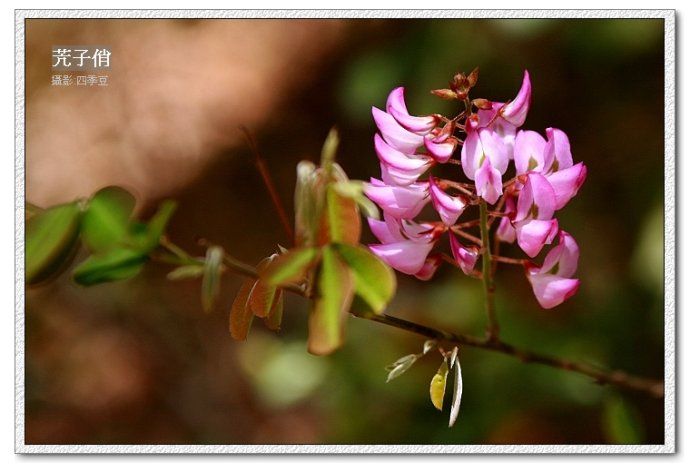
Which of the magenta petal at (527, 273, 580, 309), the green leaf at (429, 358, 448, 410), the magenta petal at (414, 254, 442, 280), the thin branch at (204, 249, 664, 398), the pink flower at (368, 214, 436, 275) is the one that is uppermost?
the pink flower at (368, 214, 436, 275)

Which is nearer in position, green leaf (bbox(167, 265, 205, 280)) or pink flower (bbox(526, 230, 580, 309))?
green leaf (bbox(167, 265, 205, 280))

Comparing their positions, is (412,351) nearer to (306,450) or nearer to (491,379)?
(491,379)

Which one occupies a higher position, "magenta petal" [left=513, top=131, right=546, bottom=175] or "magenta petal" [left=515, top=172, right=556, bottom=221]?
"magenta petal" [left=513, top=131, right=546, bottom=175]

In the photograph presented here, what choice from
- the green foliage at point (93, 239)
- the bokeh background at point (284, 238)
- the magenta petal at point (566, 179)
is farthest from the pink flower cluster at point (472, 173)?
the bokeh background at point (284, 238)

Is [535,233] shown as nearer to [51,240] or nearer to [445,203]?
[445,203]

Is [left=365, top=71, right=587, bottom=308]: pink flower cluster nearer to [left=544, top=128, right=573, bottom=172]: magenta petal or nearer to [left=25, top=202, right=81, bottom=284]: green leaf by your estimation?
[left=544, top=128, right=573, bottom=172]: magenta petal

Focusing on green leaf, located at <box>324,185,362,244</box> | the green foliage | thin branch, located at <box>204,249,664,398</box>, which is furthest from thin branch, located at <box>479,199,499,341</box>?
the green foliage
